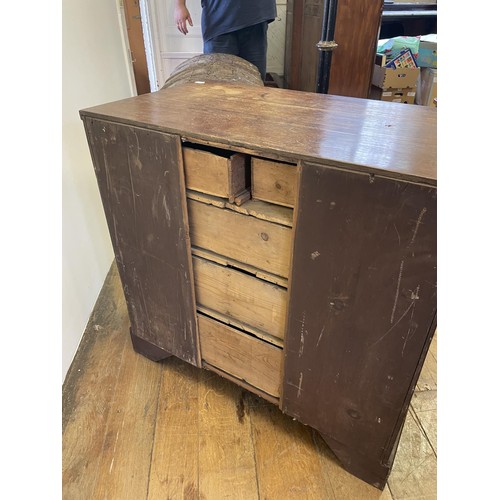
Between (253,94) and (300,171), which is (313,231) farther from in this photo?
(253,94)

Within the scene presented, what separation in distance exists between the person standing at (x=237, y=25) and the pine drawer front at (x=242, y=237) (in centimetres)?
124

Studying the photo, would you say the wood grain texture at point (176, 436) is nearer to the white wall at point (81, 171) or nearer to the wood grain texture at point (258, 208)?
the white wall at point (81, 171)

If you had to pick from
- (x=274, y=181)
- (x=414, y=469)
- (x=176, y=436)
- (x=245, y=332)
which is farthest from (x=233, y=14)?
(x=414, y=469)

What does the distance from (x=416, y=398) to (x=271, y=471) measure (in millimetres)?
532

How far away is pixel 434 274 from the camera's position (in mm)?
697

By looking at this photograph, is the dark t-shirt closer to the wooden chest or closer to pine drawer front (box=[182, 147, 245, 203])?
the wooden chest

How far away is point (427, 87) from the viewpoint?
274 cm

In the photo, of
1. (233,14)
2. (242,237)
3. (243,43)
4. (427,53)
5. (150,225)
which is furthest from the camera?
(427,53)

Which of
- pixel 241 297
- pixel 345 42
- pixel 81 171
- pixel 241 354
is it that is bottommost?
pixel 241 354

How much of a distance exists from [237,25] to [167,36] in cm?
149

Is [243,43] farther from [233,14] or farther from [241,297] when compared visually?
[241,297]

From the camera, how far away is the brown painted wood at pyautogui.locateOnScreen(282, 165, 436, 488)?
2.26 ft

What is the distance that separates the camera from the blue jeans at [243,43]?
1.88 m

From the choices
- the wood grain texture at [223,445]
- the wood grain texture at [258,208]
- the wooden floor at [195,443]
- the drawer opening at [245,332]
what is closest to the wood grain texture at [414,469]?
the wooden floor at [195,443]
